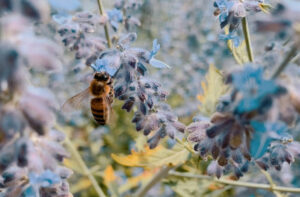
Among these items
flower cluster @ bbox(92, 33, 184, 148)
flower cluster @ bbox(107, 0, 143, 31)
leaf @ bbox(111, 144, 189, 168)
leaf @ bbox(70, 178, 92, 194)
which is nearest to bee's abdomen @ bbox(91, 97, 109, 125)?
flower cluster @ bbox(92, 33, 184, 148)

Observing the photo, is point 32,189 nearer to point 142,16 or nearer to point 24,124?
point 24,124

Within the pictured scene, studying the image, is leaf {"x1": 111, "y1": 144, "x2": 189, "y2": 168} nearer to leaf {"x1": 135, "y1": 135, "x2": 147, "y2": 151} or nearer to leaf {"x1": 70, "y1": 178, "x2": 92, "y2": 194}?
leaf {"x1": 135, "y1": 135, "x2": 147, "y2": 151}

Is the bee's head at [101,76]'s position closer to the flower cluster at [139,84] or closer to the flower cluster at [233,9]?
the flower cluster at [139,84]


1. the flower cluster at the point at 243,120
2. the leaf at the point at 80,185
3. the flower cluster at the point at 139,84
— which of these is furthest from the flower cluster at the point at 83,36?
the leaf at the point at 80,185

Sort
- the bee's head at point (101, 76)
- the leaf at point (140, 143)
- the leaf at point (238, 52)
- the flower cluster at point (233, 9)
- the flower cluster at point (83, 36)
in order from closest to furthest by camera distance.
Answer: the flower cluster at point (233, 9)
the bee's head at point (101, 76)
the leaf at point (238, 52)
the flower cluster at point (83, 36)
the leaf at point (140, 143)

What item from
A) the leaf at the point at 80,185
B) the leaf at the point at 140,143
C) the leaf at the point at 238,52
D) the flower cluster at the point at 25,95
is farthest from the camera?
the leaf at the point at 80,185

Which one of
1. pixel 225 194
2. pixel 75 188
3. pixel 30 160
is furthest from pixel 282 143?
pixel 75 188

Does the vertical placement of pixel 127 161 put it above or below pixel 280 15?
below

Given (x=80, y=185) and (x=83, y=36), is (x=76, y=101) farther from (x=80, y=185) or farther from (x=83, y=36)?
A: (x=80, y=185)

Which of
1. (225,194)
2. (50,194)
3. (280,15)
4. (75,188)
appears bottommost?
(225,194)
